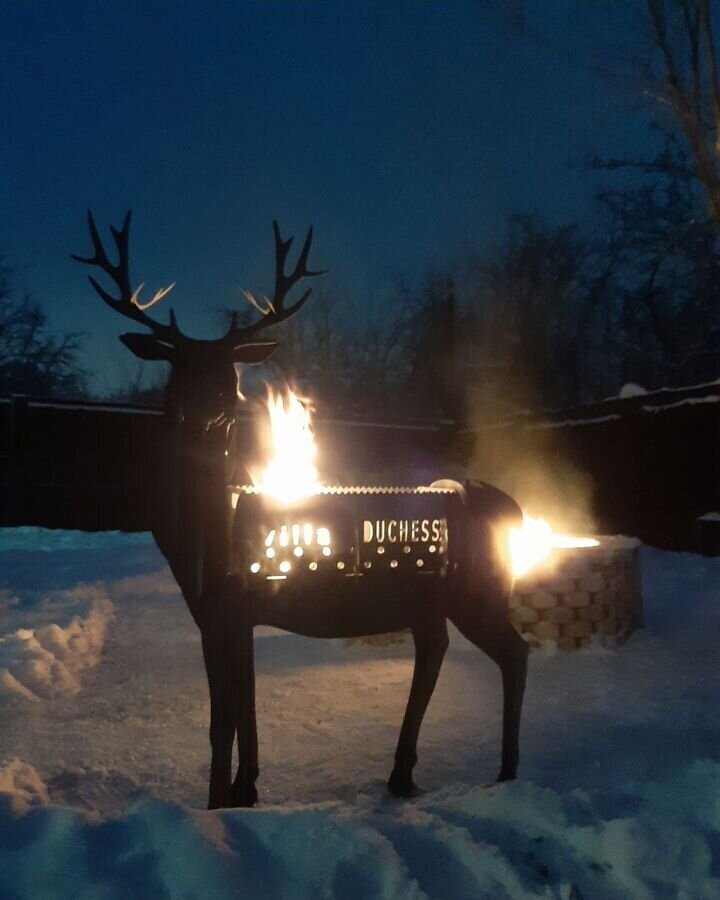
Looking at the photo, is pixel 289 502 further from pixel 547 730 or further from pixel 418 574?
pixel 547 730

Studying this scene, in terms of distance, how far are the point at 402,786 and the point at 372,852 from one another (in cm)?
105

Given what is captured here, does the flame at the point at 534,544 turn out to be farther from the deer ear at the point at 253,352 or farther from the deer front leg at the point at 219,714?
the deer front leg at the point at 219,714

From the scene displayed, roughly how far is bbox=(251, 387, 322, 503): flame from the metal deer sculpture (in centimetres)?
37

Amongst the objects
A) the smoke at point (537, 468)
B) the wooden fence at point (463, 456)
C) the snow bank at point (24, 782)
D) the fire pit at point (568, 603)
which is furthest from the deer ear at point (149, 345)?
the smoke at point (537, 468)

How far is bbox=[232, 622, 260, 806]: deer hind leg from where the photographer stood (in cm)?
299

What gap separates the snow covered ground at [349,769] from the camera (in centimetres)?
231

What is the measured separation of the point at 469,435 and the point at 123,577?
7.68m

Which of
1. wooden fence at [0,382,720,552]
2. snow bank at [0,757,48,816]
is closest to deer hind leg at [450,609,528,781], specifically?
snow bank at [0,757,48,816]

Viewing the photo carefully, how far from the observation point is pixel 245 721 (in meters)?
3.00

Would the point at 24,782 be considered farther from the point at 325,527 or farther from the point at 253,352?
the point at 253,352

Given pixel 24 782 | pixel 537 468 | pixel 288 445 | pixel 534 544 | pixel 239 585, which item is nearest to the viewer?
pixel 239 585

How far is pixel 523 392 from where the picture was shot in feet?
79.2

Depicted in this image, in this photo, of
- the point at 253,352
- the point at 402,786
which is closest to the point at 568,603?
the point at 402,786

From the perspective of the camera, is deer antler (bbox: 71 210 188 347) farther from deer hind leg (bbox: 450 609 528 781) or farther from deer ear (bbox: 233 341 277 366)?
deer hind leg (bbox: 450 609 528 781)
